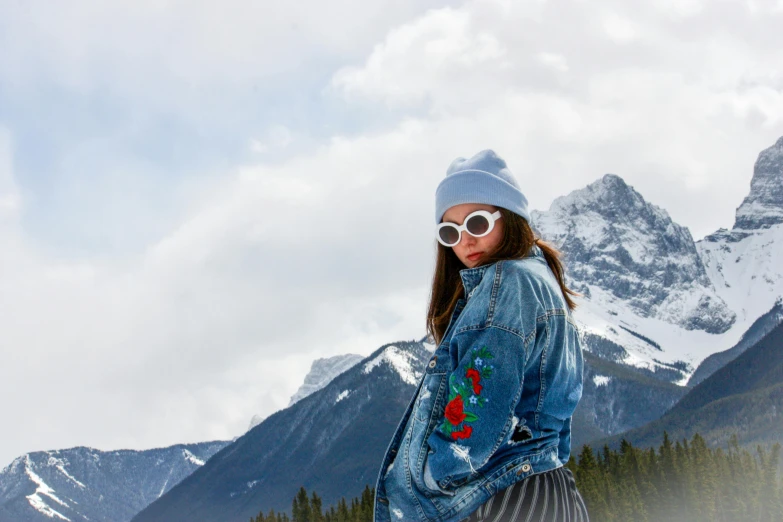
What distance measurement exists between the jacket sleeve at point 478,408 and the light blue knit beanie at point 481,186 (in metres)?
0.87

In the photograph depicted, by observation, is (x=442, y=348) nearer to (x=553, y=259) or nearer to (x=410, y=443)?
(x=410, y=443)

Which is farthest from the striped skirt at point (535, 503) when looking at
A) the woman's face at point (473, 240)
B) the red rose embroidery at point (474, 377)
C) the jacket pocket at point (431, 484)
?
the woman's face at point (473, 240)

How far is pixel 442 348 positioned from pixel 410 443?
0.47 metres

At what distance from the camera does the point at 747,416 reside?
7298 inches

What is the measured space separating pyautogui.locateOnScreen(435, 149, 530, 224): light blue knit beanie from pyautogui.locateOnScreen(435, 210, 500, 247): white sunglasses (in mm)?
72

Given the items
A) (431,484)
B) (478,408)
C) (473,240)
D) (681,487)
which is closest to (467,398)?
(478,408)

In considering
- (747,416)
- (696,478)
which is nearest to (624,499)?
(696,478)

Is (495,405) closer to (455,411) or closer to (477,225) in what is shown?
(455,411)

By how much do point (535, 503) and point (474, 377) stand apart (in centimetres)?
69

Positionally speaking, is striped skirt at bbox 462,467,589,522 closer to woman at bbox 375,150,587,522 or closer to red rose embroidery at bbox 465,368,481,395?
woman at bbox 375,150,587,522

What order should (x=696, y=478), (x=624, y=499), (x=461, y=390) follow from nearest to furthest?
(x=461, y=390) < (x=624, y=499) < (x=696, y=478)

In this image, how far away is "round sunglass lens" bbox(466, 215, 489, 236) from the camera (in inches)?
173

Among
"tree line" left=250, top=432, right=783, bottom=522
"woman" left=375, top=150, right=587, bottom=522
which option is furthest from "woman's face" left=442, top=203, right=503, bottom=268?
"tree line" left=250, top=432, right=783, bottom=522

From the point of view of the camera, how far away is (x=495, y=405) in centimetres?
373
